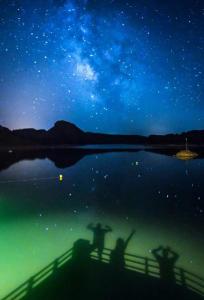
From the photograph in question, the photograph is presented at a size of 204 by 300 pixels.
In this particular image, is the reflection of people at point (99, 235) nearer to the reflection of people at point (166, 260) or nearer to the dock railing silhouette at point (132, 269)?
the dock railing silhouette at point (132, 269)

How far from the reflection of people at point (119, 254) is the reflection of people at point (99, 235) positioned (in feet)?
2.58

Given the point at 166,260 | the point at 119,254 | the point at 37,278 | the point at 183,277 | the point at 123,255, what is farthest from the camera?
the point at 119,254

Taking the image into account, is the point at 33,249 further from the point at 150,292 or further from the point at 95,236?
the point at 150,292

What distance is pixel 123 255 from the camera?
16.5 meters

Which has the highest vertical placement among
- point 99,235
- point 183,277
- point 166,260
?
point 99,235

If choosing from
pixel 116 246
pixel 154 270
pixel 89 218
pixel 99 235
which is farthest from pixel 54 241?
pixel 154 270

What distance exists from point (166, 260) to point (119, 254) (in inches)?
106

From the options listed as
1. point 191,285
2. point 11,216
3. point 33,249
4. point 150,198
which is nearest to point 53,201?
point 11,216

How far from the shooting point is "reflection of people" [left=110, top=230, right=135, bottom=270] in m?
14.9

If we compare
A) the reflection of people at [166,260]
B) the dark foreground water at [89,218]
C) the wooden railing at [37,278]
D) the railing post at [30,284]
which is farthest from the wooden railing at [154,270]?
the railing post at [30,284]

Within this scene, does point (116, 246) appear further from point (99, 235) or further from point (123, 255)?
point (99, 235)

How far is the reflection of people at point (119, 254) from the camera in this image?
14876 mm

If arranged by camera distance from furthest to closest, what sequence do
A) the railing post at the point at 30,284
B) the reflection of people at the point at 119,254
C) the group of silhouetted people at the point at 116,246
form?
the group of silhouetted people at the point at 116,246 → the reflection of people at the point at 119,254 → the railing post at the point at 30,284

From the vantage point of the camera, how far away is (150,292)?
1237 centimetres
